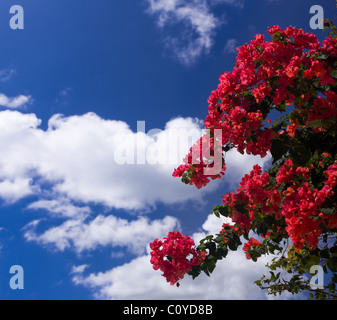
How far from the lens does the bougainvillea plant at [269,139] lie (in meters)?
3.47

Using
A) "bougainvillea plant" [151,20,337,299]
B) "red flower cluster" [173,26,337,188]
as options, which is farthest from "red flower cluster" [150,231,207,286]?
"red flower cluster" [173,26,337,188]

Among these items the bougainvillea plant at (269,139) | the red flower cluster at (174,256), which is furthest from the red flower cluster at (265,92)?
the red flower cluster at (174,256)

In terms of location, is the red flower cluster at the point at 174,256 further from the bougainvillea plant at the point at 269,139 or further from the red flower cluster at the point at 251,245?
the red flower cluster at the point at 251,245

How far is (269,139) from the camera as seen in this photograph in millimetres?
3564

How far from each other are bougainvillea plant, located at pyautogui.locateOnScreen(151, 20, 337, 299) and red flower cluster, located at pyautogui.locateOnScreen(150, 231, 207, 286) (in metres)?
0.01

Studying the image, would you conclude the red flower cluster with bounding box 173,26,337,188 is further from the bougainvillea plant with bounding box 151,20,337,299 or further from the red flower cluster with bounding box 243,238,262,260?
the red flower cluster with bounding box 243,238,262,260

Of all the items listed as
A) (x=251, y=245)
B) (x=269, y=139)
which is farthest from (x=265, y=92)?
(x=251, y=245)

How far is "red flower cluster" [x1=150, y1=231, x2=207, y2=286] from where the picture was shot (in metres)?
3.81

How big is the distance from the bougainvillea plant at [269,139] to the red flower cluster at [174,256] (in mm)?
10

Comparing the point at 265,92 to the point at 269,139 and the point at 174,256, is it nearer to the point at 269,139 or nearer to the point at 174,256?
the point at 269,139

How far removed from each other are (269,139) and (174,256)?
1548 mm
